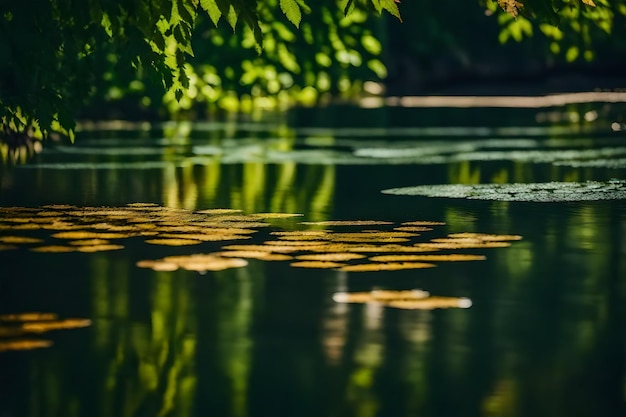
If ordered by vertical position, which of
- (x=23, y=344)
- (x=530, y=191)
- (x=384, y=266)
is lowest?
(x=23, y=344)

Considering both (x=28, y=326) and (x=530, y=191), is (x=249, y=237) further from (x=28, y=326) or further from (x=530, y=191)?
(x=530, y=191)

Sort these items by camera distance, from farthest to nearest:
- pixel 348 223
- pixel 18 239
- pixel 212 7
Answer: pixel 348 223, pixel 212 7, pixel 18 239

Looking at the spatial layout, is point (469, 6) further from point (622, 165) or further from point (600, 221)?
point (600, 221)

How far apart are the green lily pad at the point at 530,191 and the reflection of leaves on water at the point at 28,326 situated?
22.1 ft

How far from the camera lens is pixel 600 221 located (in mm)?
12375

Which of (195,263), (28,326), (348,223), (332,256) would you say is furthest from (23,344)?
(348,223)

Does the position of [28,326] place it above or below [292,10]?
below

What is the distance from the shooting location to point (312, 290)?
8852 millimetres

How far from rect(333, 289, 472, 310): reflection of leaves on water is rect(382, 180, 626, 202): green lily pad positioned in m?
5.59

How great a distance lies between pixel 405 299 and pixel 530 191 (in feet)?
21.9

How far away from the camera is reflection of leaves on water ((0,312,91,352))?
7.28 meters

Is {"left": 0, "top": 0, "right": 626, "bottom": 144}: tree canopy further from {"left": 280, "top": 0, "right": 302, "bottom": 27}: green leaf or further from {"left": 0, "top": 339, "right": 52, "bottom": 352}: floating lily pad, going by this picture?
{"left": 0, "top": 339, "right": 52, "bottom": 352}: floating lily pad

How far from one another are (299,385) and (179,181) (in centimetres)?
1010

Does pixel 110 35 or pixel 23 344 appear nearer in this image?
pixel 23 344
